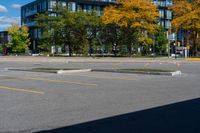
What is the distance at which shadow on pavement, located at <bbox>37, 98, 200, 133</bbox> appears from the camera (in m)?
8.00

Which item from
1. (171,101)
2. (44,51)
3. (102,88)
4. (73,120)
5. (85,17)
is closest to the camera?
(73,120)

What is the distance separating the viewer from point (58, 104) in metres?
11.4

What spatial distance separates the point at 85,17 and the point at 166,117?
61.3 meters

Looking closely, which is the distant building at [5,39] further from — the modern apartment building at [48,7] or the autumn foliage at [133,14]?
the autumn foliage at [133,14]

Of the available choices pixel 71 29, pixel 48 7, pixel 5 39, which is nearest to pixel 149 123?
pixel 71 29

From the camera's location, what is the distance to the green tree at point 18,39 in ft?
287

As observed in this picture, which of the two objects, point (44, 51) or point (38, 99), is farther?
point (44, 51)

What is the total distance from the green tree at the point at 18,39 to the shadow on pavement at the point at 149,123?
79.6 metres

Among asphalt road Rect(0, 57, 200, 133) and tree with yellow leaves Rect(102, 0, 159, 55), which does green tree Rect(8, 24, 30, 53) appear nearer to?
tree with yellow leaves Rect(102, 0, 159, 55)

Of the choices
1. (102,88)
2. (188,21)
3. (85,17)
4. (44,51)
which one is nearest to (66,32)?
(85,17)

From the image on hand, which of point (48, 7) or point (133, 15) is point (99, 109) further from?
point (48, 7)

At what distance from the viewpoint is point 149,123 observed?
8672 mm

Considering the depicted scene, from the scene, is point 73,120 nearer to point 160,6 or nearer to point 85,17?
point 85,17

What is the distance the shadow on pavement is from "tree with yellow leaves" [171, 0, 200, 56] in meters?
54.7
